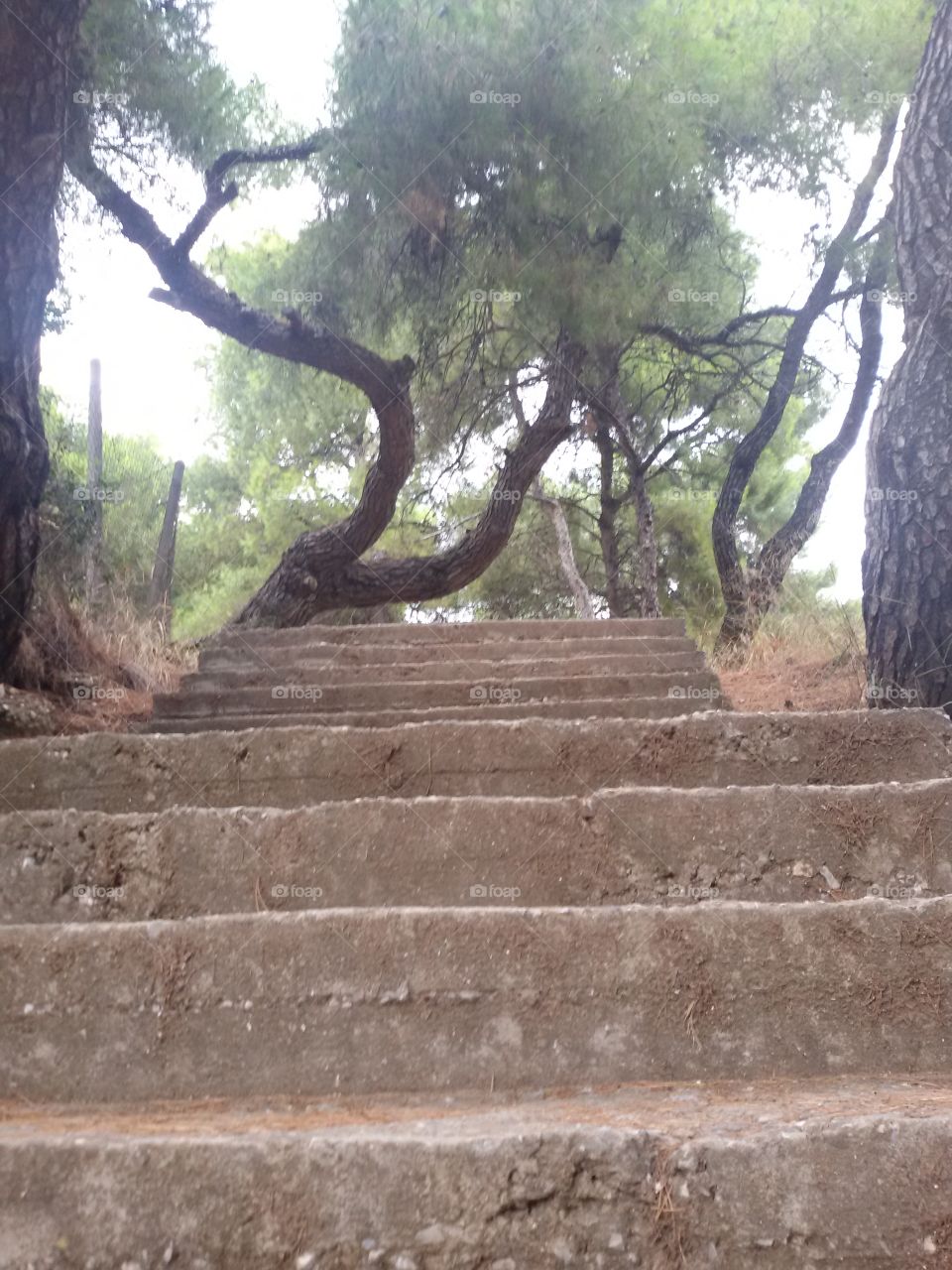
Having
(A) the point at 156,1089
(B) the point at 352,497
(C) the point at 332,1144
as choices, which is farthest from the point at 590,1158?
(B) the point at 352,497

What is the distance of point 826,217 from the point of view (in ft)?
25.9

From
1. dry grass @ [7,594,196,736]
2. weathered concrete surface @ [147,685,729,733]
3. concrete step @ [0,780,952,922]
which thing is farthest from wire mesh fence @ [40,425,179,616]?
concrete step @ [0,780,952,922]

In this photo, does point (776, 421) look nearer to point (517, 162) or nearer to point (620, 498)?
point (620, 498)

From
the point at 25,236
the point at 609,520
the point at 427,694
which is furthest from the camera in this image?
the point at 609,520

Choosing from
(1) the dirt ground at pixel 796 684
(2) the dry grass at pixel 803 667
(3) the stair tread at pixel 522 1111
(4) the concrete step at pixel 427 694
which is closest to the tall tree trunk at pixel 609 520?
(2) the dry grass at pixel 803 667

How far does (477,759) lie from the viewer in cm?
265

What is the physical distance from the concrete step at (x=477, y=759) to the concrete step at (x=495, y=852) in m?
0.48

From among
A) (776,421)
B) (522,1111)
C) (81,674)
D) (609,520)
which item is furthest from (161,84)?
(609,520)

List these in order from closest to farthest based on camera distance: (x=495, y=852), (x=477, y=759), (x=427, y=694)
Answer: (x=495, y=852), (x=477, y=759), (x=427, y=694)

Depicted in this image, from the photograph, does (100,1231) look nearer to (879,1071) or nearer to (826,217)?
(879,1071)

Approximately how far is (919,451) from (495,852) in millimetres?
2024

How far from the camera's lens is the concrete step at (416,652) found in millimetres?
4387

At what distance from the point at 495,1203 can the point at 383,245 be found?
5304 mm

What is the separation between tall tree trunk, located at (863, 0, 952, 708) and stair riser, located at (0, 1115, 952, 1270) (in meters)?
2.08
